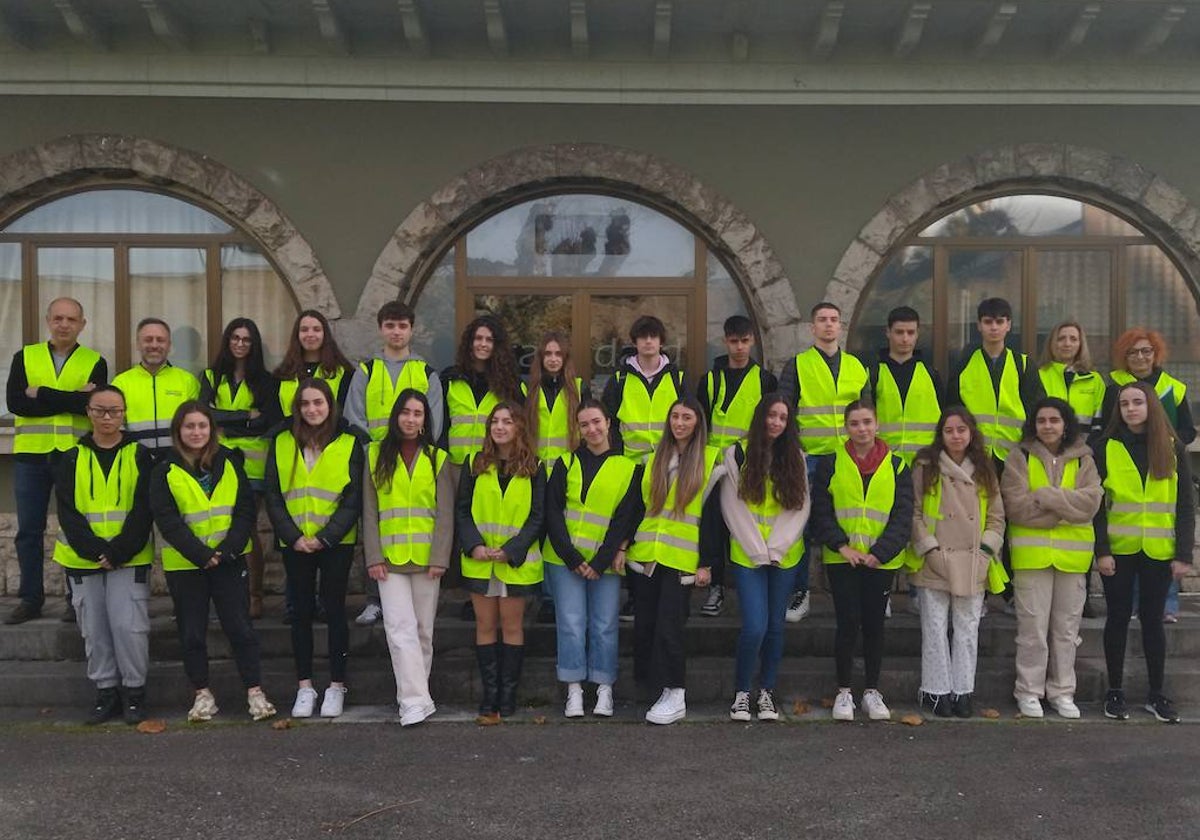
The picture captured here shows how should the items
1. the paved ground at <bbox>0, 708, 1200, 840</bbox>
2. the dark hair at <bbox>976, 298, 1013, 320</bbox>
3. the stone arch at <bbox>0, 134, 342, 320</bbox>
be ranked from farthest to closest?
the stone arch at <bbox>0, 134, 342, 320</bbox>, the dark hair at <bbox>976, 298, 1013, 320</bbox>, the paved ground at <bbox>0, 708, 1200, 840</bbox>

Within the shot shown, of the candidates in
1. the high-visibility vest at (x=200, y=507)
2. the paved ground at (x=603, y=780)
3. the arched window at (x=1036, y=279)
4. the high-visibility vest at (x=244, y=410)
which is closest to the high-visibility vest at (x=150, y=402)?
the high-visibility vest at (x=244, y=410)

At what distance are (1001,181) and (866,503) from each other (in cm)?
340

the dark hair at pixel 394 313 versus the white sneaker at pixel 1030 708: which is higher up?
the dark hair at pixel 394 313

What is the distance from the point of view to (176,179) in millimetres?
6934

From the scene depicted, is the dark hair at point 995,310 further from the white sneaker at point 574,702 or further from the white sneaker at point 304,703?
the white sneaker at point 304,703

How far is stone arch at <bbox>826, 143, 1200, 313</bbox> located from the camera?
7039mm

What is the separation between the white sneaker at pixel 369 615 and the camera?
5.91 metres

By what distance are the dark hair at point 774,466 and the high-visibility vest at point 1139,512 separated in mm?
1788

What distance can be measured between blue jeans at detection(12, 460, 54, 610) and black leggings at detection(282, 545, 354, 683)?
7.03ft

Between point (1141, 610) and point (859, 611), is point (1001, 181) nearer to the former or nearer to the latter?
point (1141, 610)

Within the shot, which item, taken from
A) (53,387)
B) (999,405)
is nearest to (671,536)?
(999,405)

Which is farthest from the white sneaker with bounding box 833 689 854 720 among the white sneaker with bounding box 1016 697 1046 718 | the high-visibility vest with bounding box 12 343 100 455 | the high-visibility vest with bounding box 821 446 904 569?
the high-visibility vest with bounding box 12 343 100 455

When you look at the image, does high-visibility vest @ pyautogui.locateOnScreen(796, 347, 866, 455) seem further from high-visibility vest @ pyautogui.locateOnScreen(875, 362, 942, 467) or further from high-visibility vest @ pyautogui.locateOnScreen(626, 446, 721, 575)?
high-visibility vest @ pyautogui.locateOnScreen(626, 446, 721, 575)

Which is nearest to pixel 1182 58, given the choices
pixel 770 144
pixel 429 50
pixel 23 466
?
pixel 770 144
